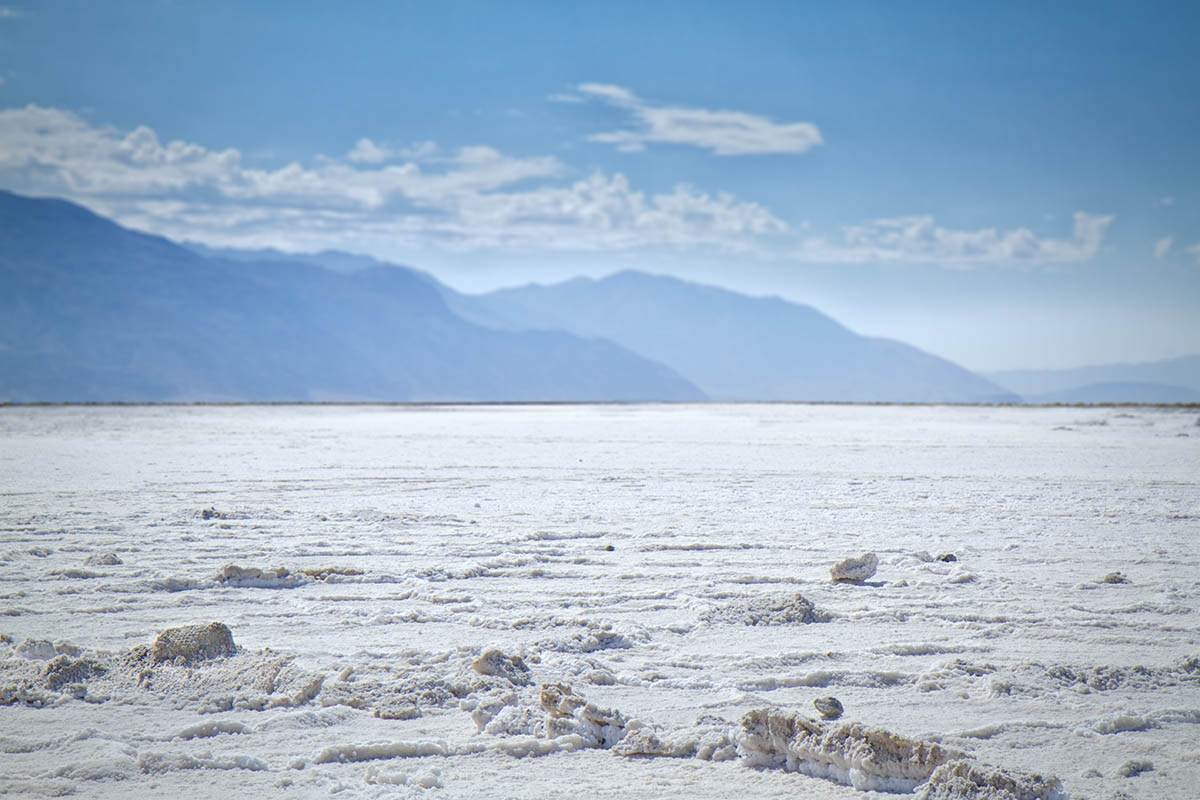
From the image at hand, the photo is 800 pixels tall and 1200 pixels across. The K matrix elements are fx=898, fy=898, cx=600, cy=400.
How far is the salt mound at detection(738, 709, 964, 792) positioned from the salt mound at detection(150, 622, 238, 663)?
8.53 ft

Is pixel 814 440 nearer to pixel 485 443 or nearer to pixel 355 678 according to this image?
pixel 485 443

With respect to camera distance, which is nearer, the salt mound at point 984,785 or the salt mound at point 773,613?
the salt mound at point 984,785

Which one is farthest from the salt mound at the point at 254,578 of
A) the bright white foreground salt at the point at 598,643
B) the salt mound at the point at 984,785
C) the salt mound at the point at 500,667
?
the salt mound at the point at 984,785

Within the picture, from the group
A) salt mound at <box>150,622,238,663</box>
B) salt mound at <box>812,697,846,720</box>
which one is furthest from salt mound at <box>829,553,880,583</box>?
salt mound at <box>150,622,238,663</box>

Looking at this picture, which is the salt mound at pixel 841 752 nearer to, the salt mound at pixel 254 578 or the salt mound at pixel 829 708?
the salt mound at pixel 829 708

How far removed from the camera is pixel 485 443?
19078 millimetres

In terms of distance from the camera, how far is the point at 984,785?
9.86 feet

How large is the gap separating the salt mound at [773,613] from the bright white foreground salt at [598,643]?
23mm

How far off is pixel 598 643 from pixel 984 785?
2145 millimetres

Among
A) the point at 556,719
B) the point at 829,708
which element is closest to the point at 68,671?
the point at 556,719

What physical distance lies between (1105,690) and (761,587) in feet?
7.46

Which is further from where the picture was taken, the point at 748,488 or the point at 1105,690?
the point at 748,488

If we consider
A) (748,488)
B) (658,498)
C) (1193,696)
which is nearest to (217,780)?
(1193,696)

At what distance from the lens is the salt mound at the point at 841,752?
10.5 feet
